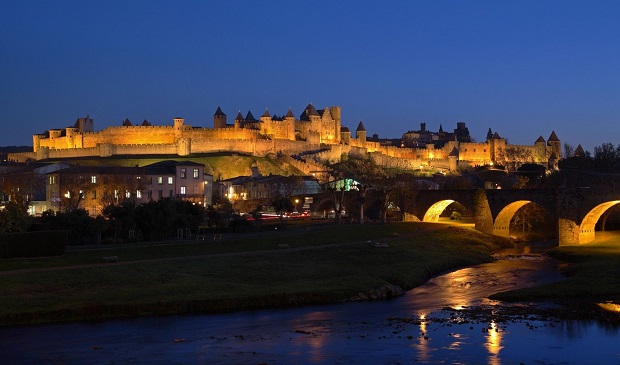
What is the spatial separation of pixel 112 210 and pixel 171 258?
42.8ft

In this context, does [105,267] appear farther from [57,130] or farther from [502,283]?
[57,130]

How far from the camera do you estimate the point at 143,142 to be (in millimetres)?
151125

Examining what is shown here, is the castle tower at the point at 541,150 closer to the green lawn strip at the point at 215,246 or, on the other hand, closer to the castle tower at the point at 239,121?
the castle tower at the point at 239,121

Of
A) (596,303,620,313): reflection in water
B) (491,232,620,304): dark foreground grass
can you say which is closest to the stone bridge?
(491,232,620,304): dark foreground grass

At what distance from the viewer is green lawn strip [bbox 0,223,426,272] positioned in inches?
1400

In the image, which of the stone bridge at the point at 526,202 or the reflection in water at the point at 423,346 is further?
the stone bridge at the point at 526,202

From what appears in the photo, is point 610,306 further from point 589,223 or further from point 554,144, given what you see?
point 554,144

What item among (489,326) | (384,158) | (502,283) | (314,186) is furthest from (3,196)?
(384,158)

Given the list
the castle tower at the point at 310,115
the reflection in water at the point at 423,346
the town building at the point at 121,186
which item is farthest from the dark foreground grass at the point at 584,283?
the castle tower at the point at 310,115

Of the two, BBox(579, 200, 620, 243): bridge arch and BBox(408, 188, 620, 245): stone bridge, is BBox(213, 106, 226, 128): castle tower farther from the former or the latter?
BBox(579, 200, 620, 243): bridge arch

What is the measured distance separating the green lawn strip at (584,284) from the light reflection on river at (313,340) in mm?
5265

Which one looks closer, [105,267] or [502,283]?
[105,267]

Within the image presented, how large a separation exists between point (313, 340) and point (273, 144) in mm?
121910

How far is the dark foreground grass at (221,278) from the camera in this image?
2925 cm
